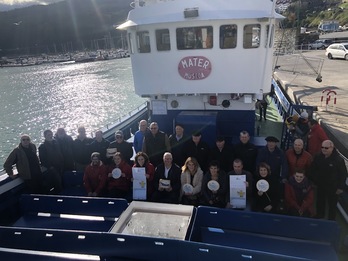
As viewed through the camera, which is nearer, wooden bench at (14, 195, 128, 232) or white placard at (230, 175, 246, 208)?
white placard at (230, 175, 246, 208)

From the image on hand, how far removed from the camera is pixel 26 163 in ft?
21.5

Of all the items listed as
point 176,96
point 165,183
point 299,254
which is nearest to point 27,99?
point 176,96

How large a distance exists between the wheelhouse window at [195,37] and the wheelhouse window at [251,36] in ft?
2.99

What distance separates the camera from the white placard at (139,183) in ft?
20.0

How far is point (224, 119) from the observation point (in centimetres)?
904

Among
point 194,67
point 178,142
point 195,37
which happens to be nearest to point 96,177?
point 178,142

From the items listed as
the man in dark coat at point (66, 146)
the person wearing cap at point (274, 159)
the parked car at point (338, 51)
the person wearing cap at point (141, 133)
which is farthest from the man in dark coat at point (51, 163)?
the parked car at point (338, 51)

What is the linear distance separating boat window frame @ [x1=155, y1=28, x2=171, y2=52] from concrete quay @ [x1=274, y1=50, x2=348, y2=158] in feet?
21.1

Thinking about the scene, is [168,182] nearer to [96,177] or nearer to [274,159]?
[96,177]

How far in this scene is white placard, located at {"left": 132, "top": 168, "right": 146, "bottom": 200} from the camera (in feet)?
20.0

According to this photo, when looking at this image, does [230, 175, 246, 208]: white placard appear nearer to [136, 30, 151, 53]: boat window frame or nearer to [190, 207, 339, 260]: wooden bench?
[190, 207, 339, 260]: wooden bench

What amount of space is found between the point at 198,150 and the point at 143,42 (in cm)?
397

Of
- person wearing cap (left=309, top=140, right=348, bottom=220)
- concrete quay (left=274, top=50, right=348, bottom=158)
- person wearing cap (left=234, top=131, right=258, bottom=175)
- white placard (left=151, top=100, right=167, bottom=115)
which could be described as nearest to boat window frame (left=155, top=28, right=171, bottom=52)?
white placard (left=151, top=100, right=167, bottom=115)

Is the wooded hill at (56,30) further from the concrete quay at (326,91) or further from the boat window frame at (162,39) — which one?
the boat window frame at (162,39)
